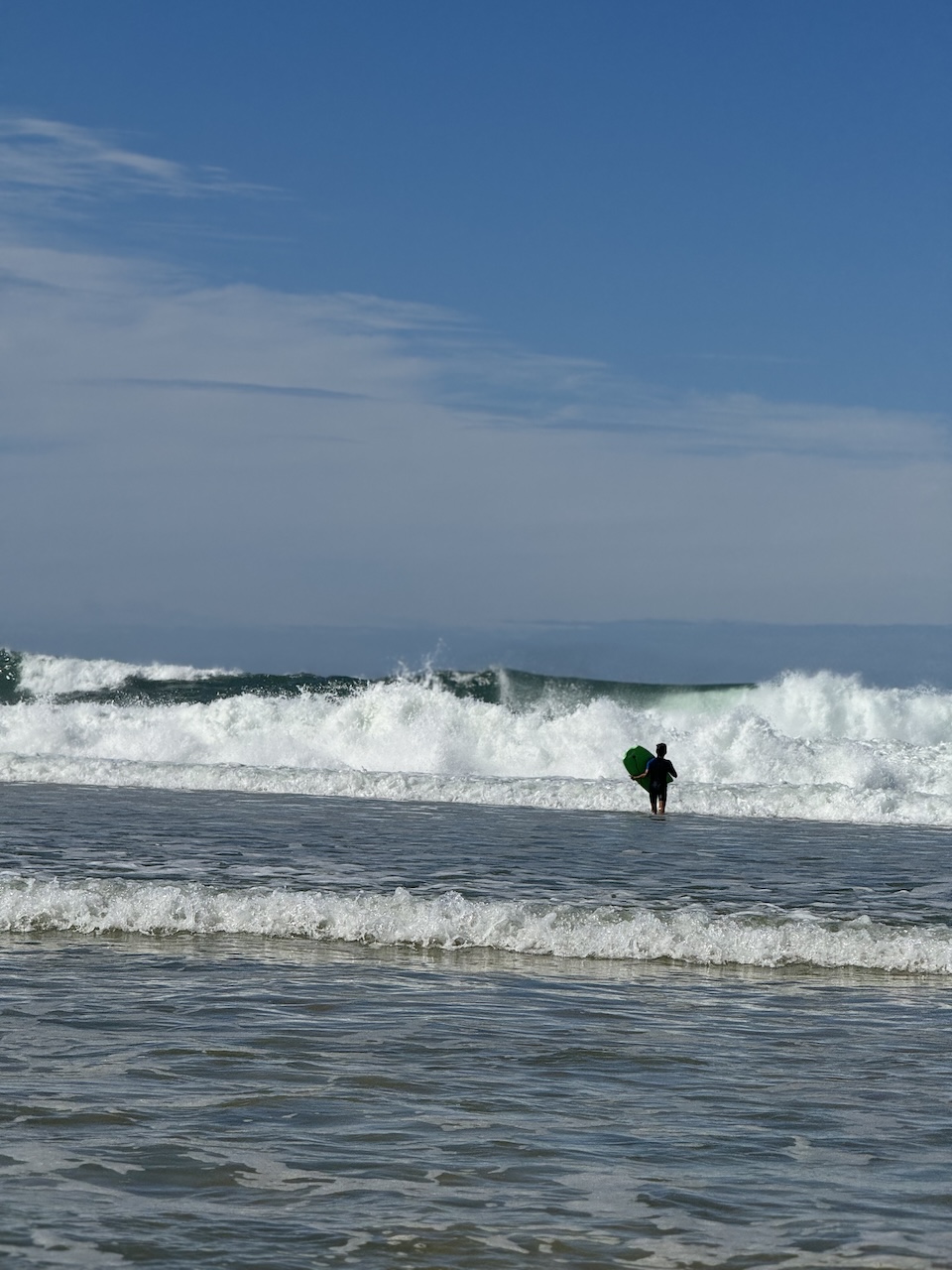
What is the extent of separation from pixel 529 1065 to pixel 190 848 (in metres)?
10.00

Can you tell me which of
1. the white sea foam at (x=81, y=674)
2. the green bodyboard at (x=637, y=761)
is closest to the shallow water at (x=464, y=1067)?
the green bodyboard at (x=637, y=761)

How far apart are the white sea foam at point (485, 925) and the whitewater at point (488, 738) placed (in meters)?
13.1

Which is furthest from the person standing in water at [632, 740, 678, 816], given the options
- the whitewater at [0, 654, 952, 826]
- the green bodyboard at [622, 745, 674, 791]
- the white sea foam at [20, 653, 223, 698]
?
the white sea foam at [20, 653, 223, 698]

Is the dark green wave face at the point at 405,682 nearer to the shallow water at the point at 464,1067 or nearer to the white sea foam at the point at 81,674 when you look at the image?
the white sea foam at the point at 81,674

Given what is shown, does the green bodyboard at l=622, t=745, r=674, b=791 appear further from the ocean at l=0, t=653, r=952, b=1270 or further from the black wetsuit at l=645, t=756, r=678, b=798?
the ocean at l=0, t=653, r=952, b=1270

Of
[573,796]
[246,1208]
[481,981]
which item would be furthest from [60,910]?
[573,796]

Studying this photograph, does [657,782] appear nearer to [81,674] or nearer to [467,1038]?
[467,1038]

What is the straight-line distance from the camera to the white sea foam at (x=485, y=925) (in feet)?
36.7

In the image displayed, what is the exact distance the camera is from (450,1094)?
693cm

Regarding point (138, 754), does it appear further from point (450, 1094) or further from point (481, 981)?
point (450, 1094)

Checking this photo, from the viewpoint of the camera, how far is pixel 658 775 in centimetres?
2428

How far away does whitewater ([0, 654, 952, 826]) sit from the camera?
1034 inches

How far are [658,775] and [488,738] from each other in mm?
11110

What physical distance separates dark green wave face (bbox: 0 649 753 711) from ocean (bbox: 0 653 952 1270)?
658 inches
